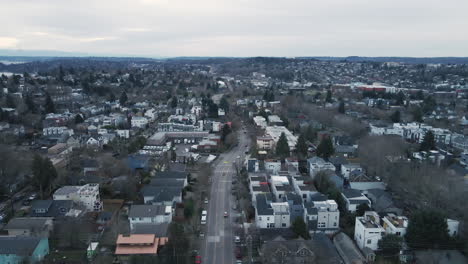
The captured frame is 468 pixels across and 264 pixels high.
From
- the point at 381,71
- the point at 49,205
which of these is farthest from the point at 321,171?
the point at 381,71

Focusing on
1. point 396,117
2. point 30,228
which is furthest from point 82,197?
point 396,117

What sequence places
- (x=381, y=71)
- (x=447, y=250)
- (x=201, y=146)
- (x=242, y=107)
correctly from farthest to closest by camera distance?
(x=381, y=71) → (x=242, y=107) → (x=201, y=146) → (x=447, y=250)

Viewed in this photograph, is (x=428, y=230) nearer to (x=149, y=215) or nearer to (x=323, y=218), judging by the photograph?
(x=323, y=218)

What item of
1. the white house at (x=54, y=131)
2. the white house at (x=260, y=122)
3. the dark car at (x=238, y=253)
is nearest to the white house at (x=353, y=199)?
the dark car at (x=238, y=253)

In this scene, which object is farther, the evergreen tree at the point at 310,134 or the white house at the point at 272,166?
the evergreen tree at the point at 310,134

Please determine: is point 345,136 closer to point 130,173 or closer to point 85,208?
point 130,173

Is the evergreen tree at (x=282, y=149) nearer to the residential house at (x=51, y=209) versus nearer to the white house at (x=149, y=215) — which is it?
the white house at (x=149, y=215)

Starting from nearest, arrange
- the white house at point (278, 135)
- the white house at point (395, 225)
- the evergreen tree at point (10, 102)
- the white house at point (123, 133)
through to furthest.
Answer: the white house at point (395, 225), the white house at point (278, 135), the white house at point (123, 133), the evergreen tree at point (10, 102)
